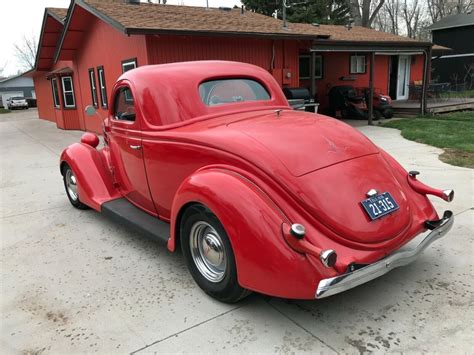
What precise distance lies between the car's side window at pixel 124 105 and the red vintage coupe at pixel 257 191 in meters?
0.13

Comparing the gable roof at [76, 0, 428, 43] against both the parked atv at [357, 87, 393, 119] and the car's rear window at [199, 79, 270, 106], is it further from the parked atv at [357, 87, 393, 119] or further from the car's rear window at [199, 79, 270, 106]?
the car's rear window at [199, 79, 270, 106]

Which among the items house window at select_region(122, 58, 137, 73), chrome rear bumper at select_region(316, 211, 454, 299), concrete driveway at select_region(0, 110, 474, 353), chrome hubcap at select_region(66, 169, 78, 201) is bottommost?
concrete driveway at select_region(0, 110, 474, 353)

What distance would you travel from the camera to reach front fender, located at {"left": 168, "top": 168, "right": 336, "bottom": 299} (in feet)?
8.29

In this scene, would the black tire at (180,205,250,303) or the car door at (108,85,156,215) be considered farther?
the car door at (108,85,156,215)

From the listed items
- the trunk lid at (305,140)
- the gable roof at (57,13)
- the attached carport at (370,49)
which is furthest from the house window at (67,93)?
the trunk lid at (305,140)

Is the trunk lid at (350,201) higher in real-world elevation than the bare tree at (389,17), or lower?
lower

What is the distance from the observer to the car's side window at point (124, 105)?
14.6 ft

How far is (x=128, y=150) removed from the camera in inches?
169

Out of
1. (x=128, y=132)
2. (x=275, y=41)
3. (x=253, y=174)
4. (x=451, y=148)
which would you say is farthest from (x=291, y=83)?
(x=253, y=174)

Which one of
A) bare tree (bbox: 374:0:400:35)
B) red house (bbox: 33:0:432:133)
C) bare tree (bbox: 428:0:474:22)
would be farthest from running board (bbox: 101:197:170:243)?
bare tree (bbox: 374:0:400:35)

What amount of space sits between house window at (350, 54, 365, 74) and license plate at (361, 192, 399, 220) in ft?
54.9

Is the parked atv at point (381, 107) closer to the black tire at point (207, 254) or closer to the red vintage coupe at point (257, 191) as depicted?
the red vintage coupe at point (257, 191)

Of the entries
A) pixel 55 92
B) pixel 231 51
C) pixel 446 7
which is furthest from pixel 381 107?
pixel 446 7

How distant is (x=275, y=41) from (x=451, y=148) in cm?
642
